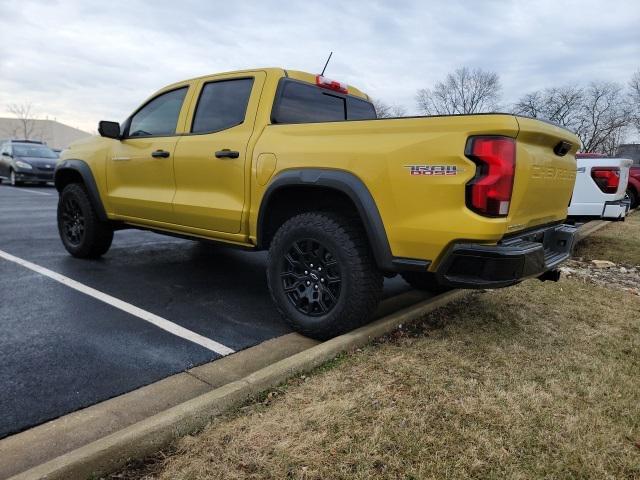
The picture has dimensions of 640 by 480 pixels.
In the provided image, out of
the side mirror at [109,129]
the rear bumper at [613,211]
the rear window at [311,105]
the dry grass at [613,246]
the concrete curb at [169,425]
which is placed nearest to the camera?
the concrete curb at [169,425]

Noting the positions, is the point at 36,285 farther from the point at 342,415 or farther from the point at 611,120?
the point at 611,120

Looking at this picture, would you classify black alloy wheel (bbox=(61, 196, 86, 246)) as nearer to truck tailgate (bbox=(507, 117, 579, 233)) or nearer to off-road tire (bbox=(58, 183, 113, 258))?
off-road tire (bbox=(58, 183, 113, 258))

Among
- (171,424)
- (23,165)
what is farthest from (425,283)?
(23,165)

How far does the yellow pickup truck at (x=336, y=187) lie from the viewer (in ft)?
8.98

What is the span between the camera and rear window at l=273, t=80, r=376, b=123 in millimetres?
3904

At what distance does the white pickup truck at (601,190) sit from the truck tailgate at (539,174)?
2.92 meters

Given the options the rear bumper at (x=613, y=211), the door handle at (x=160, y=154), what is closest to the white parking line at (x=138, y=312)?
the door handle at (x=160, y=154)

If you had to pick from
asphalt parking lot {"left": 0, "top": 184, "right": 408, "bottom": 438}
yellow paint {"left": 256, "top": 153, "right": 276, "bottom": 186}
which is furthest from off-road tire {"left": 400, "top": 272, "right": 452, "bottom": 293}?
yellow paint {"left": 256, "top": 153, "right": 276, "bottom": 186}

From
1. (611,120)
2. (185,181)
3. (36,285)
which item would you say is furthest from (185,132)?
(611,120)

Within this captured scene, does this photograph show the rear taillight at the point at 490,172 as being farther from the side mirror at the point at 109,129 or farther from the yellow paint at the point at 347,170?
the side mirror at the point at 109,129

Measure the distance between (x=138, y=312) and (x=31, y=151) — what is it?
1681 centimetres

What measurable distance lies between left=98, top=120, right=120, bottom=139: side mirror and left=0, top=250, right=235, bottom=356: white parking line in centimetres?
145

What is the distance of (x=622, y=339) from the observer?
3596 mm

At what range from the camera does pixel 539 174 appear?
9.89ft
